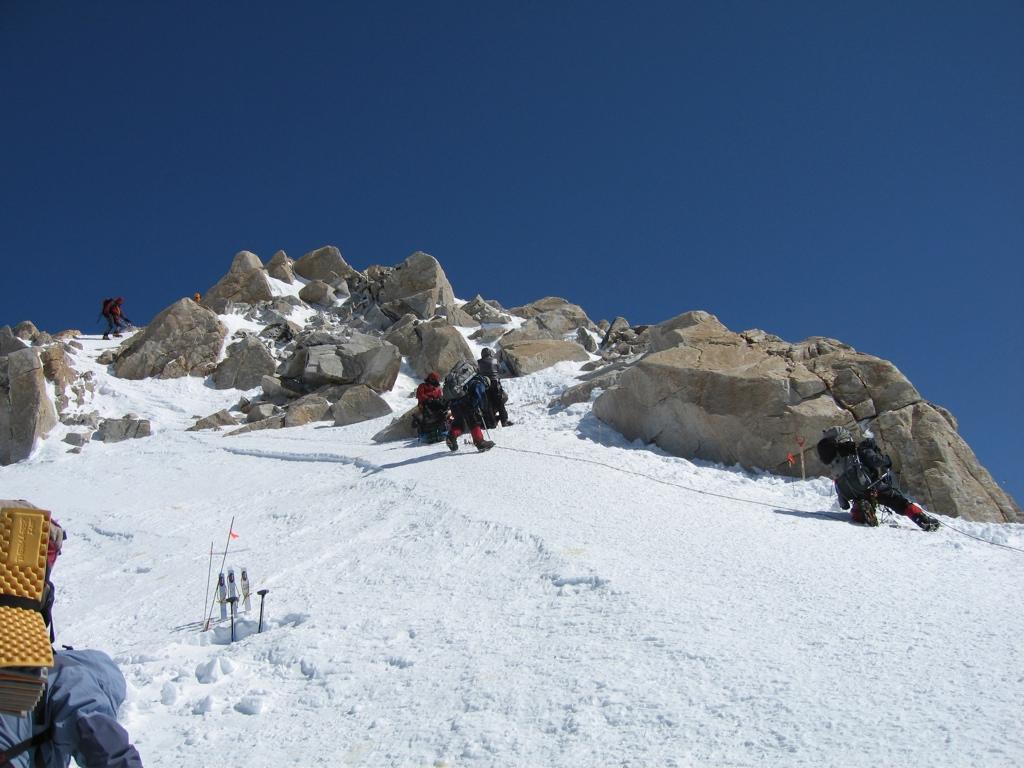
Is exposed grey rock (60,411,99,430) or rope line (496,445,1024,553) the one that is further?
exposed grey rock (60,411,99,430)

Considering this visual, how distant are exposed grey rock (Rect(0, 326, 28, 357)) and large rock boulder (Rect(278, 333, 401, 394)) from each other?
40.9ft

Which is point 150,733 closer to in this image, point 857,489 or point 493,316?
point 857,489

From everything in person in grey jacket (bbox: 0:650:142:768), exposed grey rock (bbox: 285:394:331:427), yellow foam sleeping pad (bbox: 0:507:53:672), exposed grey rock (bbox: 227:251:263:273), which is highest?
exposed grey rock (bbox: 227:251:263:273)

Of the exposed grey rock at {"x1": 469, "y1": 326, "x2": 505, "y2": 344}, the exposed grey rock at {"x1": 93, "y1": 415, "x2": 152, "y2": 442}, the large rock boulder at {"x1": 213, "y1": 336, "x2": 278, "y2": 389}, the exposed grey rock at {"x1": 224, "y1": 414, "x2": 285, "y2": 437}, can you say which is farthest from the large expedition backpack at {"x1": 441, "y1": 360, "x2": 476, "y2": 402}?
the exposed grey rock at {"x1": 469, "y1": 326, "x2": 505, "y2": 344}

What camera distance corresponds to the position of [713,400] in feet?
44.7

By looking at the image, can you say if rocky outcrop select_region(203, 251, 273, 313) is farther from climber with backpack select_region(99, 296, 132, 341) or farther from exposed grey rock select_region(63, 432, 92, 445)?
exposed grey rock select_region(63, 432, 92, 445)

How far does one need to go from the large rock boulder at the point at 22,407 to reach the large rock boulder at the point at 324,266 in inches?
989

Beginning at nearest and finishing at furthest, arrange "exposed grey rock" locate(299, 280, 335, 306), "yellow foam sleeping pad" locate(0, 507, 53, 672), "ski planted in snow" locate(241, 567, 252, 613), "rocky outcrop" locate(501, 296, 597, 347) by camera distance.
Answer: "yellow foam sleeping pad" locate(0, 507, 53, 672) < "ski planted in snow" locate(241, 567, 252, 613) < "rocky outcrop" locate(501, 296, 597, 347) < "exposed grey rock" locate(299, 280, 335, 306)

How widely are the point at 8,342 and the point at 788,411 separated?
31481 mm

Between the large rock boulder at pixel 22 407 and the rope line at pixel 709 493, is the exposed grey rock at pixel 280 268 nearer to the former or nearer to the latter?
the large rock boulder at pixel 22 407

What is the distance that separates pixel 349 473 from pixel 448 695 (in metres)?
9.15

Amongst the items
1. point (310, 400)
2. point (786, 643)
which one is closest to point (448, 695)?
point (786, 643)

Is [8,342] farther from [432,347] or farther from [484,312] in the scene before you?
[484,312]

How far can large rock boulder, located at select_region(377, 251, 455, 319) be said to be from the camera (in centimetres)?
3644
